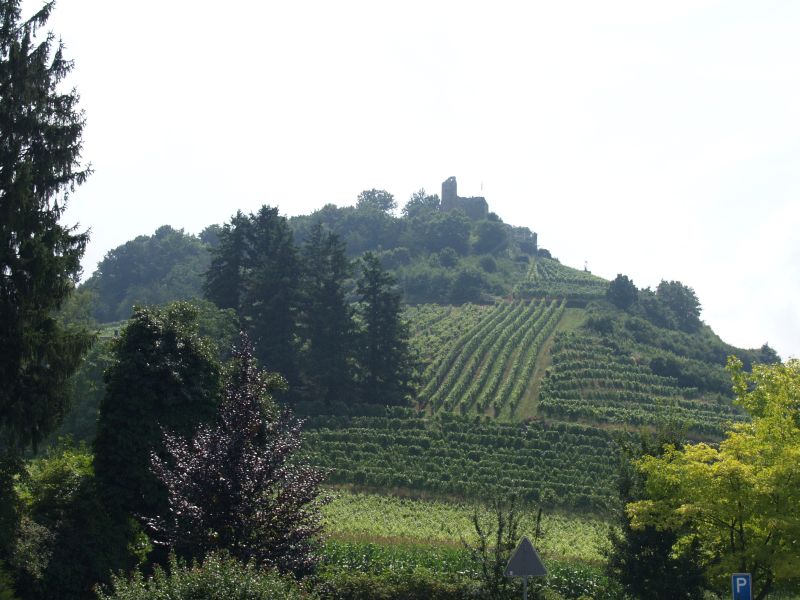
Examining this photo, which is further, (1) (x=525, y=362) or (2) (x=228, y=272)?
(1) (x=525, y=362)

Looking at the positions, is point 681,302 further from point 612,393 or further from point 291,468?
point 291,468

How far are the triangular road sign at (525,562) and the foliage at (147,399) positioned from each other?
10900 millimetres

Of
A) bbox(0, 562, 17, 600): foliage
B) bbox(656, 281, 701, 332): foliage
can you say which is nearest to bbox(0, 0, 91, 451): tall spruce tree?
bbox(0, 562, 17, 600): foliage

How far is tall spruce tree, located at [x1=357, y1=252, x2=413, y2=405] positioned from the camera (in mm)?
56250

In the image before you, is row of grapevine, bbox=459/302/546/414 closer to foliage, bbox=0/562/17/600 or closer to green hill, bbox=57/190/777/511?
green hill, bbox=57/190/777/511

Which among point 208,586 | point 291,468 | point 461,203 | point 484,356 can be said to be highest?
point 461,203

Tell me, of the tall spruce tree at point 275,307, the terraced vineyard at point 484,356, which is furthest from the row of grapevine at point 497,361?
the tall spruce tree at point 275,307

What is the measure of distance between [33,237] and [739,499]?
1699 centimetres

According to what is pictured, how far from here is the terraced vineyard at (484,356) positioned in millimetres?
58500

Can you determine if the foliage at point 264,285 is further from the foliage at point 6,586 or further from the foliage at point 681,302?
the foliage at point 681,302

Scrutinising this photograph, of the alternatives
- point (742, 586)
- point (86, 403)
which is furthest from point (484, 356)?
point (742, 586)

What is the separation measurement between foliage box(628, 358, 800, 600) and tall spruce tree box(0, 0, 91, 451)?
14.0 m

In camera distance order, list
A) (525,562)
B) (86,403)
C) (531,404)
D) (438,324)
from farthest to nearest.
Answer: (438,324), (531,404), (86,403), (525,562)

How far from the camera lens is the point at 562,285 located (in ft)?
340
